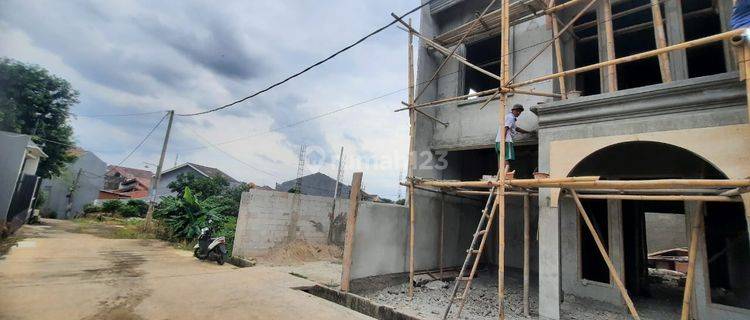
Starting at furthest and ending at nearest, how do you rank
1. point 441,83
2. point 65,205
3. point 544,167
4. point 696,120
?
1. point 65,205
2. point 441,83
3. point 544,167
4. point 696,120

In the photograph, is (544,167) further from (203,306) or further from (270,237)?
(270,237)

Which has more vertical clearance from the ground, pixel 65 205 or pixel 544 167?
pixel 544 167

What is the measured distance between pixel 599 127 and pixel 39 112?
72.1 feet

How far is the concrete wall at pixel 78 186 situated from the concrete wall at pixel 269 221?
1927 centimetres

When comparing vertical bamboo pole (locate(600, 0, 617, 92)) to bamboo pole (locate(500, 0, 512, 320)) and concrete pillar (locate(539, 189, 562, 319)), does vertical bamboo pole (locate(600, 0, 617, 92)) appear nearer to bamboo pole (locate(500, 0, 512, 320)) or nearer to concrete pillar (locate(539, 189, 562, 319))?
bamboo pole (locate(500, 0, 512, 320))

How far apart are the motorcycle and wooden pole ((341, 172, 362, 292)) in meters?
3.41

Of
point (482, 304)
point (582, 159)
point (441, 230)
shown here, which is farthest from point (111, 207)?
point (582, 159)

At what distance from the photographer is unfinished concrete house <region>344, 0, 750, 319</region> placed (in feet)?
13.1

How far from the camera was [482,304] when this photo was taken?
5.67m

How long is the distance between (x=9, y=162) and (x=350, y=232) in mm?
11366

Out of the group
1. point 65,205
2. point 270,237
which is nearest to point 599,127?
point 270,237

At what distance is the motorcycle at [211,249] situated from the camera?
7.51 meters

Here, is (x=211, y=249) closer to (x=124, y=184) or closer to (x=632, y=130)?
(x=632, y=130)

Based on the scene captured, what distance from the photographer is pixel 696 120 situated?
402 centimetres
